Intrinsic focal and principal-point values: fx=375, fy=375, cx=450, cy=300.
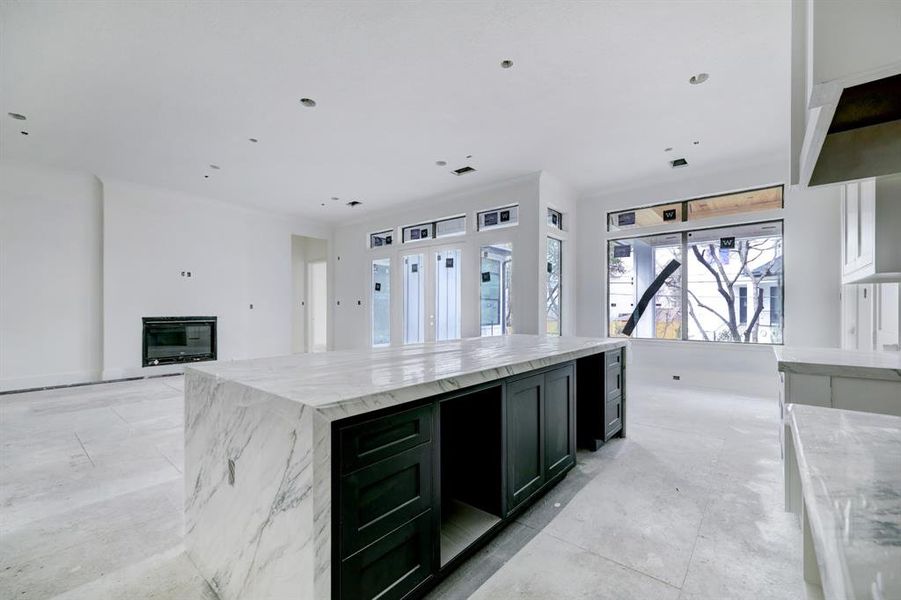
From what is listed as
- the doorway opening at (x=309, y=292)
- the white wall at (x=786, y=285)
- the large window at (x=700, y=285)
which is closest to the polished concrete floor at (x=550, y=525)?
the white wall at (x=786, y=285)

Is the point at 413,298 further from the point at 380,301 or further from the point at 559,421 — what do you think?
the point at 559,421

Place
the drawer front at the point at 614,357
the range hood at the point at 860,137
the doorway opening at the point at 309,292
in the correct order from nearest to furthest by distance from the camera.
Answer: the range hood at the point at 860,137 → the drawer front at the point at 614,357 → the doorway opening at the point at 309,292

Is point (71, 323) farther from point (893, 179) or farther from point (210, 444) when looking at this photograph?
point (893, 179)

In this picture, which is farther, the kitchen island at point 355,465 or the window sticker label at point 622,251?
the window sticker label at point 622,251

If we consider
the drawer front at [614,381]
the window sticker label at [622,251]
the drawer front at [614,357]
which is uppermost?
the window sticker label at [622,251]

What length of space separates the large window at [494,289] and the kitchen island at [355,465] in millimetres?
4109

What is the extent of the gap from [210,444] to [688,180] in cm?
665

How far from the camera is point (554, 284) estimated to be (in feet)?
21.0

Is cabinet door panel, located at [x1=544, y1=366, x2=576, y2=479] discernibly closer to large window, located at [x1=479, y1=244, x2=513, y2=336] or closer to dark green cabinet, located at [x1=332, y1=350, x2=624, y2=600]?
dark green cabinet, located at [x1=332, y1=350, x2=624, y2=600]

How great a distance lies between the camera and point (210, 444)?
1.62 m

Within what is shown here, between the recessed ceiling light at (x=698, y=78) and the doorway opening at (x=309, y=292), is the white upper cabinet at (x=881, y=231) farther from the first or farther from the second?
the doorway opening at (x=309, y=292)

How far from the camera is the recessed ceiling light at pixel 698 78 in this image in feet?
10.9

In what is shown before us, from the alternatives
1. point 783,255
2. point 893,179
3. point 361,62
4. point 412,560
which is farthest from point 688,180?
point 412,560

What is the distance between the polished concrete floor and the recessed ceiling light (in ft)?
10.7
